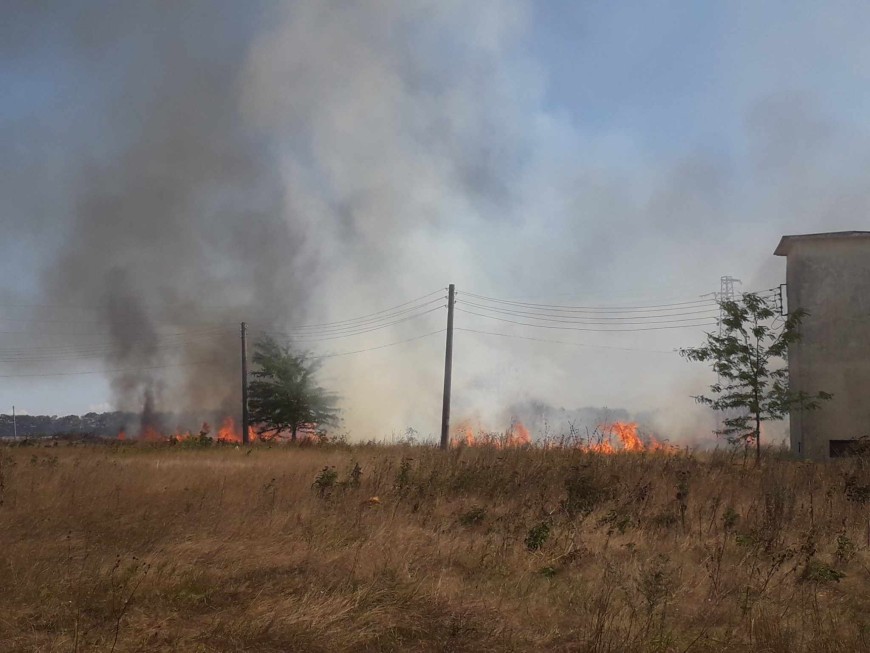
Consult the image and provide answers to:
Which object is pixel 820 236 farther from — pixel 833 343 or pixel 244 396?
pixel 244 396

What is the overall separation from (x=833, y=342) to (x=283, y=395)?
24591 millimetres

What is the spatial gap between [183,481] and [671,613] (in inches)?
317

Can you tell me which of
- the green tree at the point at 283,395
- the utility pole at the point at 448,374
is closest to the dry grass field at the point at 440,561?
the utility pole at the point at 448,374

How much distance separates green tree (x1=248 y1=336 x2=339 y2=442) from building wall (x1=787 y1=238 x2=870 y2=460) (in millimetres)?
21984

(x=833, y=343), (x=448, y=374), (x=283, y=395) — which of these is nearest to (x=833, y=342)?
(x=833, y=343)

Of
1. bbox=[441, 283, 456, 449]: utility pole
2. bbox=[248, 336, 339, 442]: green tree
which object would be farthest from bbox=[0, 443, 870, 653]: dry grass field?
bbox=[248, 336, 339, 442]: green tree

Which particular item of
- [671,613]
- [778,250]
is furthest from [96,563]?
[778,250]

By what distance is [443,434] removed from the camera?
2473 cm

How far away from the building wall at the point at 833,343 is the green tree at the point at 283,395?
2198cm

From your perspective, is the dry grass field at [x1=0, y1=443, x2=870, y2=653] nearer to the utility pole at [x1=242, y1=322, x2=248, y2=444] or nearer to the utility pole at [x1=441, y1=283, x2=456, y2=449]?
the utility pole at [x1=441, y1=283, x2=456, y2=449]

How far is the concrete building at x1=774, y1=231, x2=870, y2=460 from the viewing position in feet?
88.0

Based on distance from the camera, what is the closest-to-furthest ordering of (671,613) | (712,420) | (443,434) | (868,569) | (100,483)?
(671,613), (868,569), (100,483), (443,434), (712,420)

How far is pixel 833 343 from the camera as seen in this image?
27234 mm

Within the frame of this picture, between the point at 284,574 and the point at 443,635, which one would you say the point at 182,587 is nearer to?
the point at 284,574
